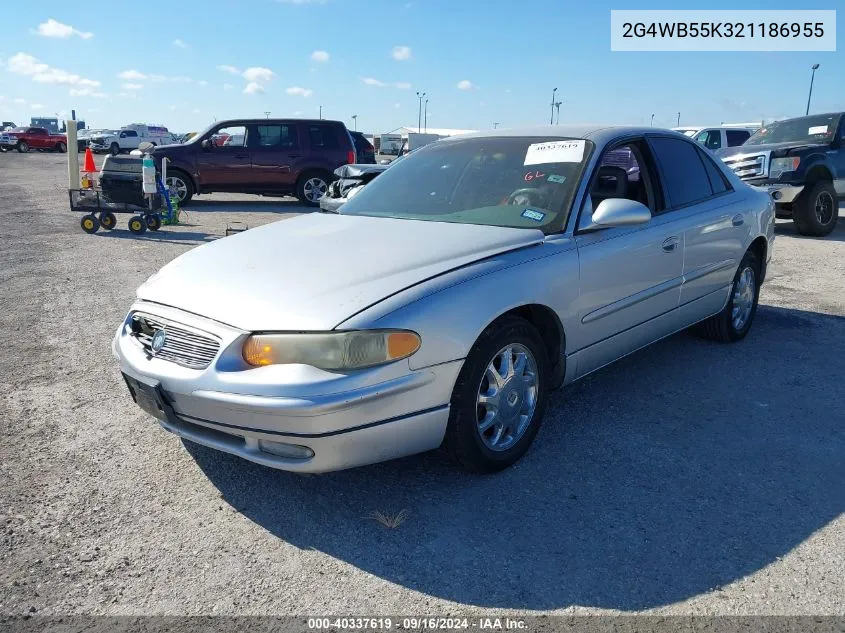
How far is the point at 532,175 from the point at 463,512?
183 centimetres

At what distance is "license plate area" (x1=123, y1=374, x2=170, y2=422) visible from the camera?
283 centimetres

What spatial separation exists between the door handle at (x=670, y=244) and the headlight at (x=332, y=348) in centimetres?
205

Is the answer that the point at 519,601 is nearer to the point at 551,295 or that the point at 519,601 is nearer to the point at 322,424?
the point at 322,424

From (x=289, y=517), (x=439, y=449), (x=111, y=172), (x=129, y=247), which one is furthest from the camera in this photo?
(x=111, y=172)

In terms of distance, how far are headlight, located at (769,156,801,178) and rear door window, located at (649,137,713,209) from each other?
7087 millimetres

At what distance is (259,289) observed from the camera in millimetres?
2898

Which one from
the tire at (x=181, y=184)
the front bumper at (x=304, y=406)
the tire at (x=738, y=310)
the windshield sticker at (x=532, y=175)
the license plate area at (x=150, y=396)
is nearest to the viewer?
the front bumper at (x=304, y=406)

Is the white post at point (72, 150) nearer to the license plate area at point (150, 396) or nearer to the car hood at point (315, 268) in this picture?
the car hood at point (315, 268)

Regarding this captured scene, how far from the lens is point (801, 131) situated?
39.8 ft

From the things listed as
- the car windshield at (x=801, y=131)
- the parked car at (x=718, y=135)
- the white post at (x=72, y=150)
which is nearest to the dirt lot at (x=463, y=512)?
the white post at (x=72, y=150)

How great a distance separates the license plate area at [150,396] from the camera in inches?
111

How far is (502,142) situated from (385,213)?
797mm

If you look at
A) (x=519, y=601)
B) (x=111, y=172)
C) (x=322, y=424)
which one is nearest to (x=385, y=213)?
(x=322, y=424)

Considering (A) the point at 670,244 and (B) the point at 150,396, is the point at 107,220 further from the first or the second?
(A) the point at 670,244
